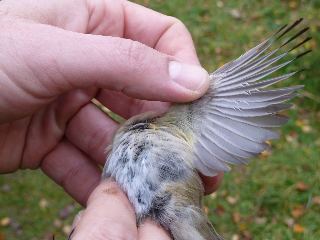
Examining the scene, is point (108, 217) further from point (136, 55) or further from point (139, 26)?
point (139, 26)

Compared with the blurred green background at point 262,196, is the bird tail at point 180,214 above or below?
above

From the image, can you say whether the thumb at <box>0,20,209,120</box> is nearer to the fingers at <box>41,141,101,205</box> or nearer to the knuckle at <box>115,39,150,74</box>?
the knuckle at <box>115,39,150,74</box>

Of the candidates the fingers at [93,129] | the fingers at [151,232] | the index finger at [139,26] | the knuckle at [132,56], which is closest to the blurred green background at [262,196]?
the fingers at [93,129]

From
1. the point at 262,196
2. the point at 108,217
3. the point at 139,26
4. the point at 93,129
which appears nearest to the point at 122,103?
the point at 93,129

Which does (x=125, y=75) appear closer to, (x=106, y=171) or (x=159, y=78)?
(x=159, y=78)

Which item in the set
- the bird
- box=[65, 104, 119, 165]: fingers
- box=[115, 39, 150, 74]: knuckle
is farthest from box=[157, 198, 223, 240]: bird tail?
box=[65, 104, 119, 165]: fingers

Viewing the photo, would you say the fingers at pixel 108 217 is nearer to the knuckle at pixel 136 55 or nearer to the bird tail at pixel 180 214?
the bird tail at pixel 180 214

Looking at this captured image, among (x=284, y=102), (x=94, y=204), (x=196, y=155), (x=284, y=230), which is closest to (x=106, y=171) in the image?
(x=94, y=204)
